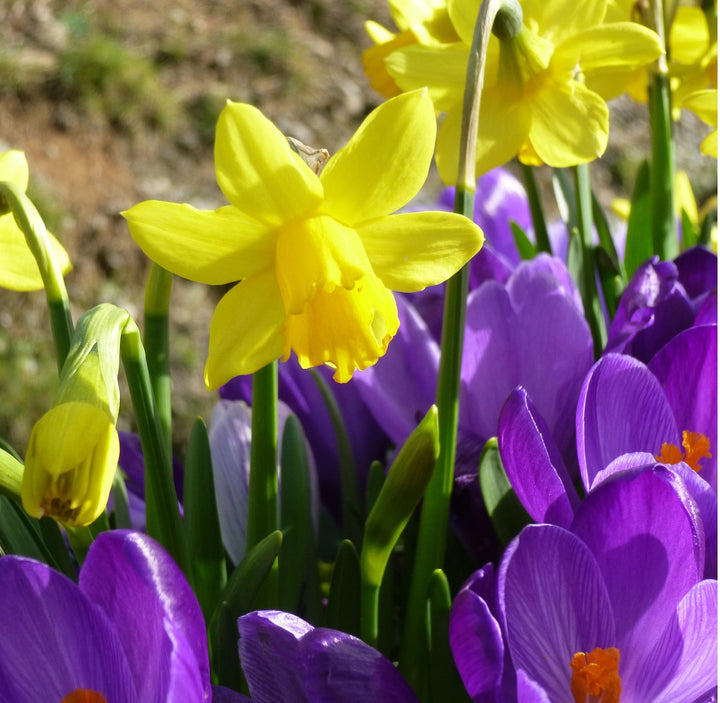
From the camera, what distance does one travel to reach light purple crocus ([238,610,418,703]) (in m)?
0.31

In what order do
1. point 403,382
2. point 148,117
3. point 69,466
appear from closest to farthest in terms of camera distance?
point 69,466
point 403,382
point 148,117

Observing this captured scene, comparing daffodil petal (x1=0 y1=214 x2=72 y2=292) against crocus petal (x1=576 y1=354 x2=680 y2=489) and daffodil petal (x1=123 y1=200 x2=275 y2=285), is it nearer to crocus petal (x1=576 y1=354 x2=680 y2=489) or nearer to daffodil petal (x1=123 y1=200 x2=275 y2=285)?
daffodil petal (x1=123 y1=200 x2=275 y2=285)

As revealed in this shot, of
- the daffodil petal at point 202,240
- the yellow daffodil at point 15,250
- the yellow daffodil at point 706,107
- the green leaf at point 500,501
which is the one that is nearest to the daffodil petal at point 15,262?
the yellow daffodil at point 15,250

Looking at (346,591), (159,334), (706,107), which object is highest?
(706,107)

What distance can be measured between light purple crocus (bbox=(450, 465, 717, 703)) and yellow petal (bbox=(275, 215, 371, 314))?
114 millimetres

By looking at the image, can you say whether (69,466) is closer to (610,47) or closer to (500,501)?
(500,501)

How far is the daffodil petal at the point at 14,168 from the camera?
1.39 ft

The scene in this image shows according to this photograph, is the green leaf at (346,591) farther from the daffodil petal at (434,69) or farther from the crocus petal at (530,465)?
the daffodil petal at (434,69)

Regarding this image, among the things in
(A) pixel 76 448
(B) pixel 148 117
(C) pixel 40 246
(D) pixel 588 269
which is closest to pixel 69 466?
(A) pixel 76 448

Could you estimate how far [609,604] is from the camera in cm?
34

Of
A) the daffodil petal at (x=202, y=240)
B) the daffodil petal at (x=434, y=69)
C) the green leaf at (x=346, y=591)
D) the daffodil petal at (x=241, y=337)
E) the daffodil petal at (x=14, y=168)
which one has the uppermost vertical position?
the daffodil petal at (x=434, y=69)

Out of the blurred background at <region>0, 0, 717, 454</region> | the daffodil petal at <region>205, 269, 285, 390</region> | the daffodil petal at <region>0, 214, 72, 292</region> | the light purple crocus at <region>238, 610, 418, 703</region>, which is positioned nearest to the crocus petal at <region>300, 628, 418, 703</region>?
the light purple crocus at <region>238, 610, 418, 703</region>

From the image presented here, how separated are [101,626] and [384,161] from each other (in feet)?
0.63

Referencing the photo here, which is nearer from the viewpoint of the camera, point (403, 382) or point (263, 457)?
point (263, 457)
